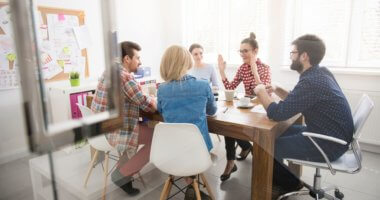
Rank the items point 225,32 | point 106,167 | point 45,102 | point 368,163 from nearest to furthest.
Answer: point 45,102 → point 106,167 → point 368,163 → point 225,32

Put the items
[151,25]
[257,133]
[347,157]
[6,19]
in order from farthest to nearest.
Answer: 1. [151,25]
2. [347,157]
3. [257,133]
4. [6,19]

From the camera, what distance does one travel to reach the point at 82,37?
3.15 m

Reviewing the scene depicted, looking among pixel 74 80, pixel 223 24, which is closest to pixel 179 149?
pixel 74 80

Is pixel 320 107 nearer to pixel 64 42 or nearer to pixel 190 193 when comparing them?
pixel 190 193

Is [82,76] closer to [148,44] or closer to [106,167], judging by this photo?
[148,44]

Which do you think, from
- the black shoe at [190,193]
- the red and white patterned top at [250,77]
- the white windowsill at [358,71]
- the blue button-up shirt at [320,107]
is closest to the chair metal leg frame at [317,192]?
the blue button-up shirt at [320,107]

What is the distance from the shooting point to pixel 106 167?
6.87 feet

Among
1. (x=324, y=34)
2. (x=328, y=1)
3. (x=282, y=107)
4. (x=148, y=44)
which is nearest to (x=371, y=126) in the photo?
(x=324, y=34)

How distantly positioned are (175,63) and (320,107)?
37.1 inches

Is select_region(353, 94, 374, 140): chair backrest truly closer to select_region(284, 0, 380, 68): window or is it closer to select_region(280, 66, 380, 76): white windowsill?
select_region(280, 66, 380, 76): white windowsill

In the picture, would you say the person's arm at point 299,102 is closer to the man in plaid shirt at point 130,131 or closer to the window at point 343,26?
the man in plaid shirt at point 130,131

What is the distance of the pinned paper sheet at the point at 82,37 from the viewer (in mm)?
3100

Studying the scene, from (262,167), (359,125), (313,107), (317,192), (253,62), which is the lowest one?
(317,192)

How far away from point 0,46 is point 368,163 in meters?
3.46
